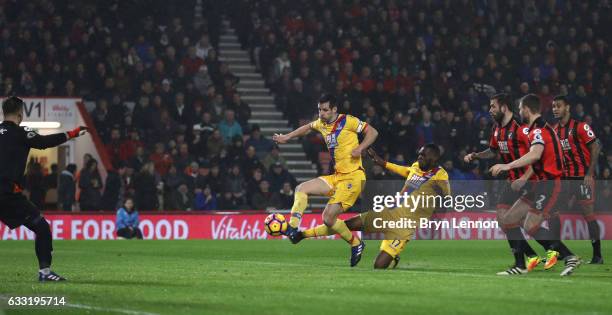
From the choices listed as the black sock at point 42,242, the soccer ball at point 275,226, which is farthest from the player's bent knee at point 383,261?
the black sock at point 42,242

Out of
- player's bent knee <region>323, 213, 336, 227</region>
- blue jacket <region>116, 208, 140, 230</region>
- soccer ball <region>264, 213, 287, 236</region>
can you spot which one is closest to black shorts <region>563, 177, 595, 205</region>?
player's bent knee <region>323, 213, 336, 227</region>

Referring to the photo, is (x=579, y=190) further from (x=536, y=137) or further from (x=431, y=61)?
(x=431, y=61)

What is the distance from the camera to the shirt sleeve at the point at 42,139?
39.7 ft

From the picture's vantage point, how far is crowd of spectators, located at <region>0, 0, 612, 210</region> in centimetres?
2755

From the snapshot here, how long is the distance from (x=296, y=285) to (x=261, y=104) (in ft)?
67.6

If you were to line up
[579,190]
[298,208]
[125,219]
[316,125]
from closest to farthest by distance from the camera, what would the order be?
[298,208] → [316,125] → [579,190] → [125,219]

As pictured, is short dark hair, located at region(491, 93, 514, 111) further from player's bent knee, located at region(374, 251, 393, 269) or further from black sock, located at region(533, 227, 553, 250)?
player's bent knee, located at region(374, 251, 393, 269)

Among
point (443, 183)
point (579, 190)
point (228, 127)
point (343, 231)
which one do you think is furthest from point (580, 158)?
point (228, 127)

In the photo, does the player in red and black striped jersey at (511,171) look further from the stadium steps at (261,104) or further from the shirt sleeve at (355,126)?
the stadium steps at (261,104)

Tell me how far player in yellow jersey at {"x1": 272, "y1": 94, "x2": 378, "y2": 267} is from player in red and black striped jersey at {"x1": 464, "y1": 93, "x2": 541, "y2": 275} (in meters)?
1.92

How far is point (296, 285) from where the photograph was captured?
12023 millimetres

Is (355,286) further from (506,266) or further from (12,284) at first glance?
(506,266)

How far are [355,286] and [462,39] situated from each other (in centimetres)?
2226

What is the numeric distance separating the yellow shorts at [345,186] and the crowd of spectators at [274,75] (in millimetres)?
10551
